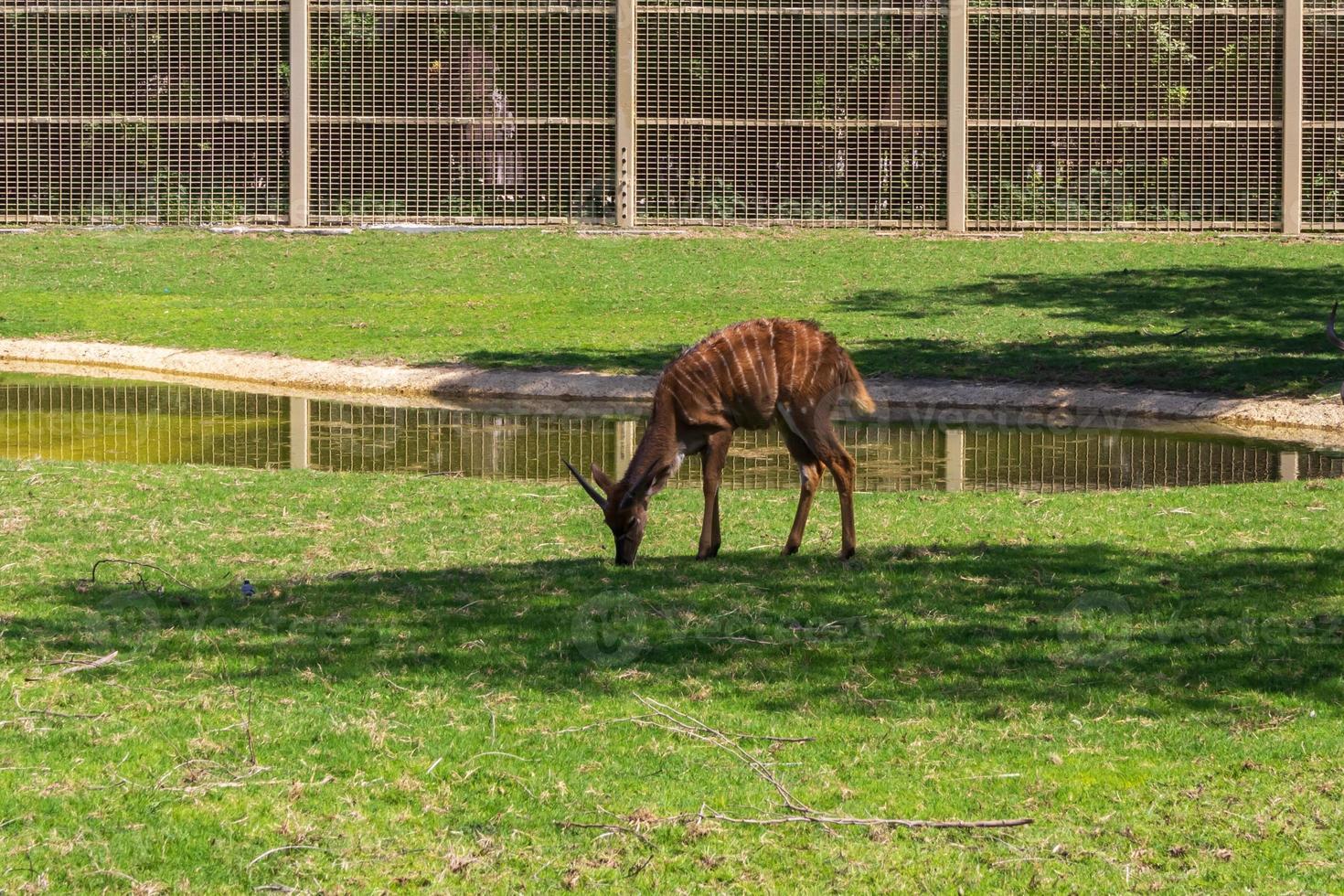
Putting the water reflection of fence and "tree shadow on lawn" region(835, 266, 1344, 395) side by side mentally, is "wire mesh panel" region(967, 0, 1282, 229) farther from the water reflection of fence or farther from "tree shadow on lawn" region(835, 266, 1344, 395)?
the water reflection of fence

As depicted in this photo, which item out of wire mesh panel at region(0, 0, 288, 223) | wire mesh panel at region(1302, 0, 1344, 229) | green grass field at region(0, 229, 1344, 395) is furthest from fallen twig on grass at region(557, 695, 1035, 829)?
wire mesh panel at region(1302, 0, 1344, 229)

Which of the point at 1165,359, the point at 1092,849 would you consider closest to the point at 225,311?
the point at 1165,359

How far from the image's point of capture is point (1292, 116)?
102 ft

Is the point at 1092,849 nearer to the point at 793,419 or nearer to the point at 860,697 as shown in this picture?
the point at 860,697

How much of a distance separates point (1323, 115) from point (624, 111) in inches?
483

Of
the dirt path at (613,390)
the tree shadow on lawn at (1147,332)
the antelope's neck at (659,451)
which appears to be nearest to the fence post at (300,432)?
the dirt path at (613,390)

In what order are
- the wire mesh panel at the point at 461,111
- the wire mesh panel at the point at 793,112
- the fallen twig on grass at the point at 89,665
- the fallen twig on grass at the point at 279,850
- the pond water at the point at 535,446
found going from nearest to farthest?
the fallen twig on grass at the point at 279,850
the fallen twig on grass at the point at 89,665
the pond water at the point at 535,446
the wire mesh panel at the point at 793,112
the wire mesh panel at the point at 461,111

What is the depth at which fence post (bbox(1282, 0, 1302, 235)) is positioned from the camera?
30.8m

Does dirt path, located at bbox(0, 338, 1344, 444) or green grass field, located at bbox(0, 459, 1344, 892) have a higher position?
dirt path, located at bbox(0, 338, 1344, 444)

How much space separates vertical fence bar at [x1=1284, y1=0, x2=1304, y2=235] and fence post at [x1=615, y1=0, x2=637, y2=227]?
37.3 ft

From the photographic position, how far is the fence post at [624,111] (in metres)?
31.2

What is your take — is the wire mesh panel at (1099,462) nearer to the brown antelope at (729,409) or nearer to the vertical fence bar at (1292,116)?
the brown antelope at (729,409)

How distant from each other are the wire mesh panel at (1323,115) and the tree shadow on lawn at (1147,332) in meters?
5.79

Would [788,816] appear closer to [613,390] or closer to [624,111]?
[613,390]
